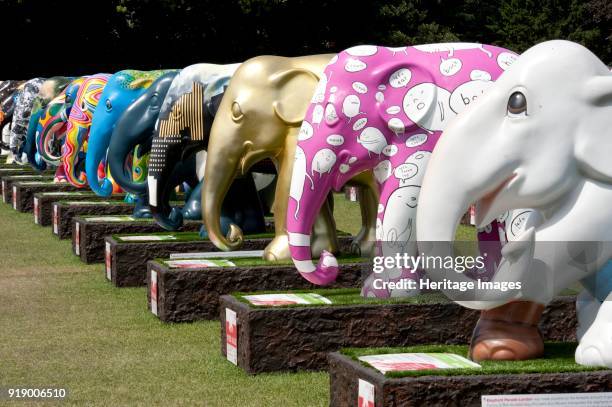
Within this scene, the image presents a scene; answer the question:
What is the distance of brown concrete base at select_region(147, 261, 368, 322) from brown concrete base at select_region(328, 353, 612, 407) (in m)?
3.11

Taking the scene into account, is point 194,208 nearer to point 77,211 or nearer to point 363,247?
point 77,211

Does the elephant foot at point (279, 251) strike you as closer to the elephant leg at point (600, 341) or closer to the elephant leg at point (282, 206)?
the elephant leg at point (282, 206)

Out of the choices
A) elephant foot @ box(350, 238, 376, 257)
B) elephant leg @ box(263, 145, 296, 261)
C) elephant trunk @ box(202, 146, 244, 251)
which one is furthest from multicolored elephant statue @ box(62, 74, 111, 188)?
elephant leg @ box(263, 145, 296, 261)

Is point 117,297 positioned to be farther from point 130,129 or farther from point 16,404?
point 16,404

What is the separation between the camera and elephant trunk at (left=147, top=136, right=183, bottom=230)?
9.64 meters

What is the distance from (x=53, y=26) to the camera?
3266cm

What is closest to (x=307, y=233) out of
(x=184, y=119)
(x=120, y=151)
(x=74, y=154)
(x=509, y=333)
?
(x=509, y=333)

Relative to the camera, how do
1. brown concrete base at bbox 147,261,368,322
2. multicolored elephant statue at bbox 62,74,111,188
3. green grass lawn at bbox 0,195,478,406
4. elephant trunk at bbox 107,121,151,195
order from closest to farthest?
green grass lawn at bbox 0,195,478,406 → brown concrete base at bbox 147,261,368,322 → elephant trunk at bbox 107,121,151,195 → multicolored elephant statue at bbox 62,74,111,188

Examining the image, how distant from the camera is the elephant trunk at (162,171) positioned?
9641 mm

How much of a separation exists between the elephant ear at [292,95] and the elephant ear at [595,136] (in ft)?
10.9

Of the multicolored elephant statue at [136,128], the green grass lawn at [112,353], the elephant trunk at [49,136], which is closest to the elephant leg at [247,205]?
the multicolored elephant statue at [136,128]

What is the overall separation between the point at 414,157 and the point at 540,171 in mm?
2036

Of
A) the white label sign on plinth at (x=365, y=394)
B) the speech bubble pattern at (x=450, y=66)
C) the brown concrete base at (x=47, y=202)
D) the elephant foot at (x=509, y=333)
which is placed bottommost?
the brown concrete base at (x=47, y=202)

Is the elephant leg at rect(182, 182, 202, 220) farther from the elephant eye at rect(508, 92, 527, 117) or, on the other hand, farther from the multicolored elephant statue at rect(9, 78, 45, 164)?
the elephant eye at rect(508, 92, 527, 117)
